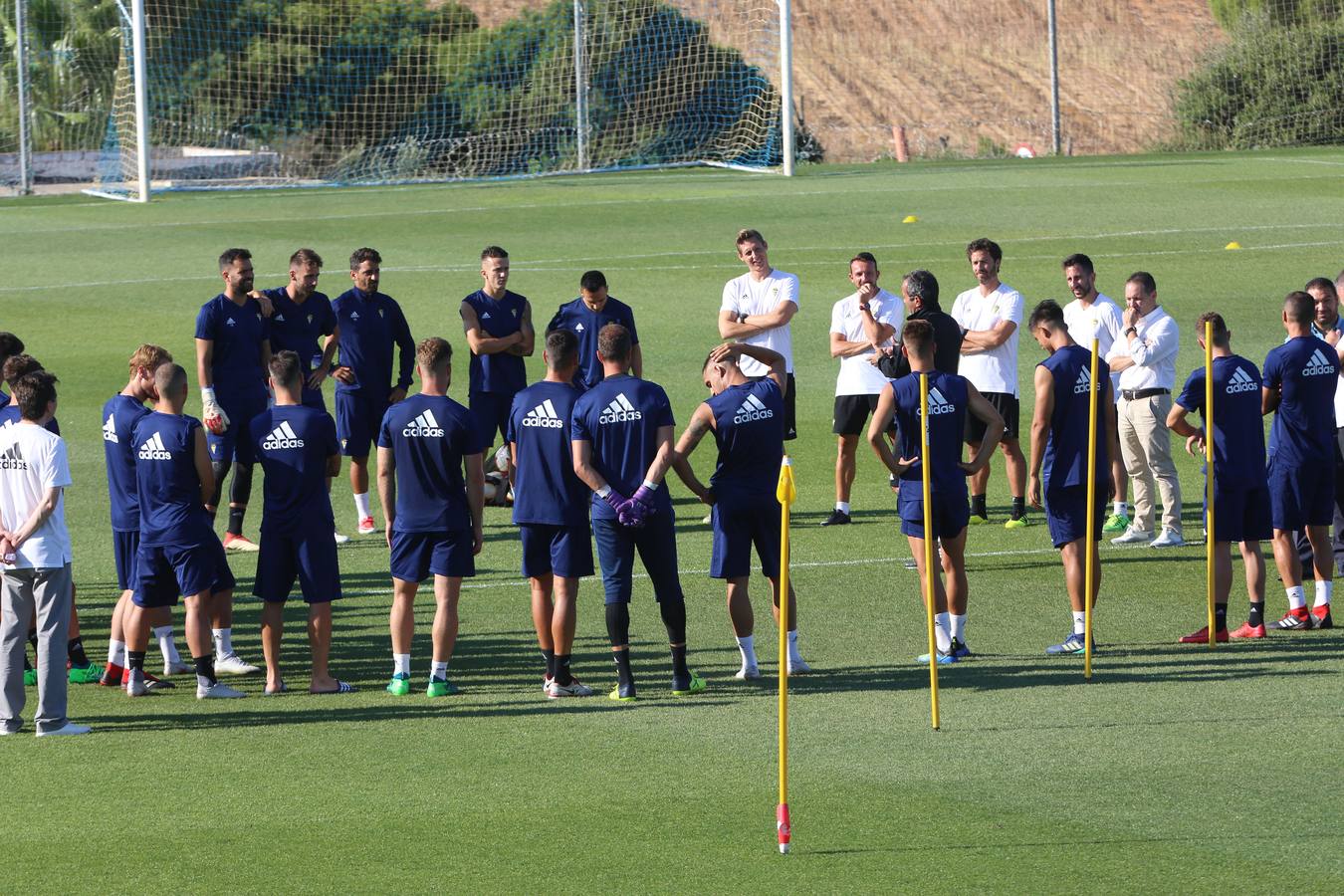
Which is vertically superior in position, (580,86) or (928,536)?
(580,86)

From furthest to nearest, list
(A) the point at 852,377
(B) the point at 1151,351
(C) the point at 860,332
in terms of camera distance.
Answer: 1. (C) the point at 860,332
2. (A) the point at 852,377
3. (B) the point at 1151,351

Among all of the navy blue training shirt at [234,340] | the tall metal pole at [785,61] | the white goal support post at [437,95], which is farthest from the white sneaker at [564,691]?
the white goal support post at [437,95]

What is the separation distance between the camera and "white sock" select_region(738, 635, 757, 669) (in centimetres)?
1080

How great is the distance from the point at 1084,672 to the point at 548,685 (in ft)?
10.2

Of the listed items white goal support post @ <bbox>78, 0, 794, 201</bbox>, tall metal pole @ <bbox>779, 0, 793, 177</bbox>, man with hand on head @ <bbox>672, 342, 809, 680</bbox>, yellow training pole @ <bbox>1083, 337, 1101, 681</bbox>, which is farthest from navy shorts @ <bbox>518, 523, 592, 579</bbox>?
white goal support post @ <bbox>78, 0, 794, 201</bbox>

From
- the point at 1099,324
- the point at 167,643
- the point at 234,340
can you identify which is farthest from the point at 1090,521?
the point at 234,340

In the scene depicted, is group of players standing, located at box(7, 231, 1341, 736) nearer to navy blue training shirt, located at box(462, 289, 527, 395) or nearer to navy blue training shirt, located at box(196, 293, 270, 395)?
navy blue training shirt, located at box(196, 293, 270, 395)

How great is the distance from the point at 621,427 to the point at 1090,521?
2.88 metres

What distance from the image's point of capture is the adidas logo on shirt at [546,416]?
10.5m

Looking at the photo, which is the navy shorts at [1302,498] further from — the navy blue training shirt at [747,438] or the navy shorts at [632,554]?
the navy shorts at [632,554]

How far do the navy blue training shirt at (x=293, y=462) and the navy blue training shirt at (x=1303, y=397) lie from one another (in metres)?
5.98

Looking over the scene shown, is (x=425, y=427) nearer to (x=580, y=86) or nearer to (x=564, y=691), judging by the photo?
(x=564, y=691)

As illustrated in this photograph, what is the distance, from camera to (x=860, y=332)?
1589 cm

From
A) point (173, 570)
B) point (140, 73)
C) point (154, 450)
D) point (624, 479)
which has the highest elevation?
point (140, 73)
